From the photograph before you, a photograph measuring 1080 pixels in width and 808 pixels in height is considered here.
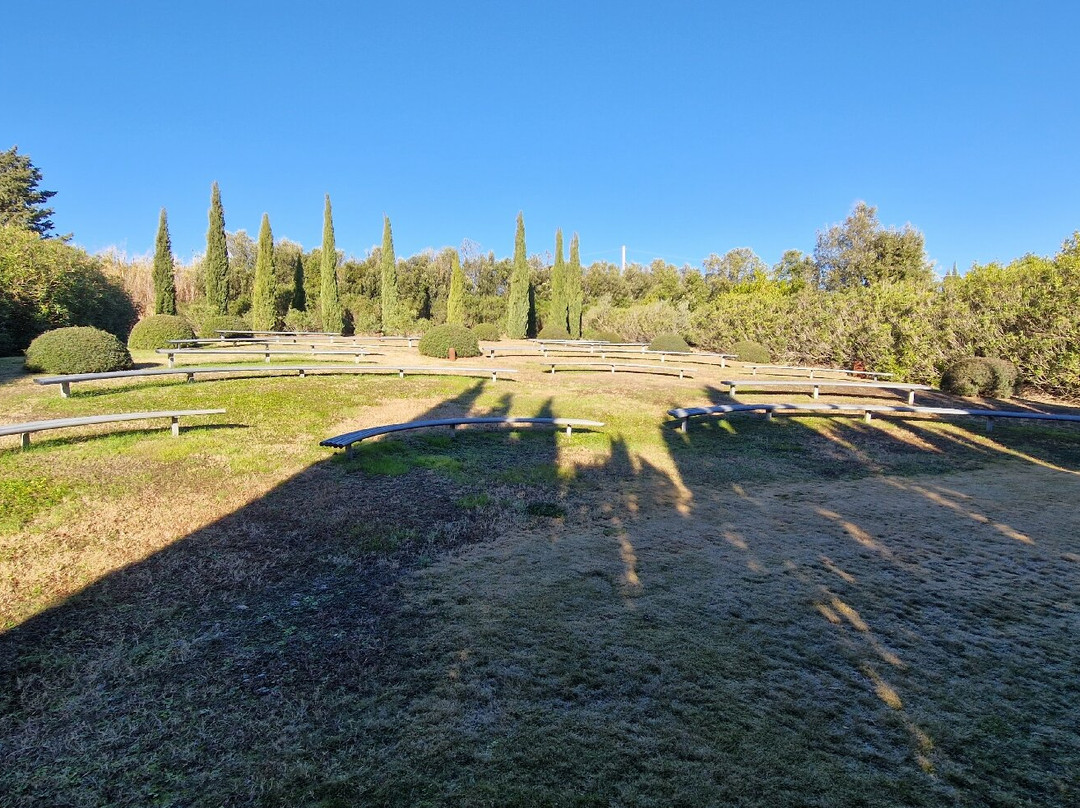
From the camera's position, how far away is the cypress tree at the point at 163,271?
3008 centimetres

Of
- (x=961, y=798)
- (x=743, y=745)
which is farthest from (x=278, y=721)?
(x=961, y=798)

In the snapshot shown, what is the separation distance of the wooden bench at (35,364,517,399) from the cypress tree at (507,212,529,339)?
23292 millimetres

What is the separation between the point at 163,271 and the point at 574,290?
26.1m

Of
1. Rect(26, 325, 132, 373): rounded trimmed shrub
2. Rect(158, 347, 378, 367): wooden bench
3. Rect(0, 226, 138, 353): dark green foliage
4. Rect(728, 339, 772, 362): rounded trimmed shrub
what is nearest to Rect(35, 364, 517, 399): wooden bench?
Rect(26, 325, 132, 373): rounded trimmed shrub

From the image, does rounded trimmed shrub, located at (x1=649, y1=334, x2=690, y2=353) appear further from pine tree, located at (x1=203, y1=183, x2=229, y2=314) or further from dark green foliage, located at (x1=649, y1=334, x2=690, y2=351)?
pine tree, located at (x1=203, y1=183, x2=229, y2=314)

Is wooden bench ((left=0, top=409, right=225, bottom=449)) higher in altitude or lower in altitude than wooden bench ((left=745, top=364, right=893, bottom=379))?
lower

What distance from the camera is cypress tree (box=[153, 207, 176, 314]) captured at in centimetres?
3008

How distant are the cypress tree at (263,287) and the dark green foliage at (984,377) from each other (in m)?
33.7

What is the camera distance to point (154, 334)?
64.9 feet

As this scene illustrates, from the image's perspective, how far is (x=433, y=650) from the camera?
→ 326 cm

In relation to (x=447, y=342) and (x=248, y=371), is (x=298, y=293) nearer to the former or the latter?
(x=447, y=342)

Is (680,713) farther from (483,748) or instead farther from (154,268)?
(154,268)

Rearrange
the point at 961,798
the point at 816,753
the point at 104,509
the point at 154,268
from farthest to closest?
the point at 154,268 < the point at 104,509 < the point at 816,753 < the point at 961,798

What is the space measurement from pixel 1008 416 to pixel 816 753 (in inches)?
448
